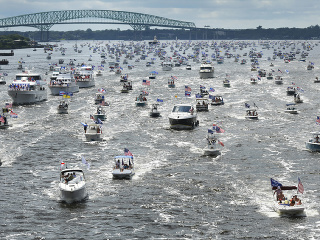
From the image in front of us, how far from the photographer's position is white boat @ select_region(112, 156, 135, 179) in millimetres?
70000

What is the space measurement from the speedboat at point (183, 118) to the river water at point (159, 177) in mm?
2000

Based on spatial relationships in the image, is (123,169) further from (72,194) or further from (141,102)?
(141,102)

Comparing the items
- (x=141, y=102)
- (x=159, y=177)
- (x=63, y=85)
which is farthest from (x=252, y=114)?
(x=63, y=85)

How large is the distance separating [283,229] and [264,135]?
4601 cm

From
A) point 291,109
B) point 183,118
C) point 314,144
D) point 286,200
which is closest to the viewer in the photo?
point 286,200

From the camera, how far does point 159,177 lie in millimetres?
71250

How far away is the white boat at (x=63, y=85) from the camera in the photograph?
15750cm

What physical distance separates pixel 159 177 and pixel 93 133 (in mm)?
25766

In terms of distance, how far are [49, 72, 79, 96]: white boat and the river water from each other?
31468mm

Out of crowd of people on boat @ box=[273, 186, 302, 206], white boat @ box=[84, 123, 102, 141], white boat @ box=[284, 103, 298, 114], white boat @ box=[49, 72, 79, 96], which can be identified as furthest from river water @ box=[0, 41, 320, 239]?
white boat @ box=[49, 72, 79, 96]

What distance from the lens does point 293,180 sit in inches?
2734

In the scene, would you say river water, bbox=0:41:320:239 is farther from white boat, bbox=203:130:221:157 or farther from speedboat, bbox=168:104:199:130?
speedboat, bbox=168:104:199:130

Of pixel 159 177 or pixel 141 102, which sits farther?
pixel 141 102

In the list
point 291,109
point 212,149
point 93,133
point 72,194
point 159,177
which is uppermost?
point 291,109
